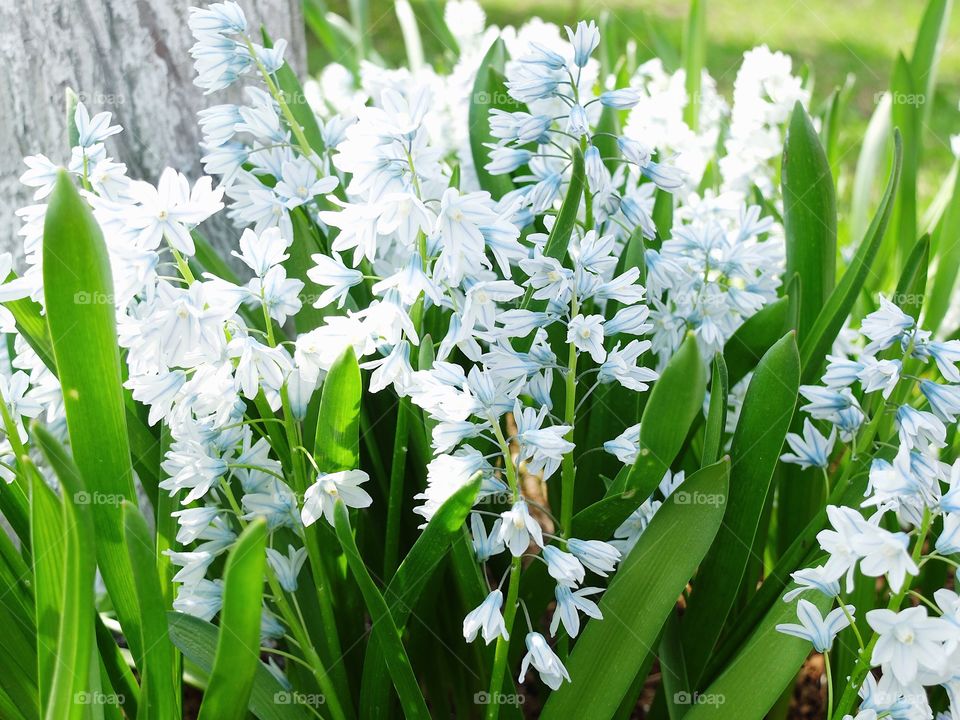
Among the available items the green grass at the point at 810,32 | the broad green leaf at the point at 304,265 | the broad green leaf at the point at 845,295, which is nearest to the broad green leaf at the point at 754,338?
the broad green leaf at the point at 845,295

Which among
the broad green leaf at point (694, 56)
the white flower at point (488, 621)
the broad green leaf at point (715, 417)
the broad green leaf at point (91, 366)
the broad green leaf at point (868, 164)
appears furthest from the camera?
the broad green leaf at point (868, 164)

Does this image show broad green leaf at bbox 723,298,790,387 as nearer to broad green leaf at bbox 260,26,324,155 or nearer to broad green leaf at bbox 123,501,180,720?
broad green leaf at bbox 260,26,324,155

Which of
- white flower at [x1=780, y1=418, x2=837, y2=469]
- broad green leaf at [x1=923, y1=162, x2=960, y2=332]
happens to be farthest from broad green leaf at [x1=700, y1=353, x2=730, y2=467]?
broad green leaf at [x1=923, y1=162, x2=960, y2=332]

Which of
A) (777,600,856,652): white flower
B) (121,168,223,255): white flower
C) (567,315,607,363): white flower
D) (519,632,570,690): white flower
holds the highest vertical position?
(121,168,223,255): white flower

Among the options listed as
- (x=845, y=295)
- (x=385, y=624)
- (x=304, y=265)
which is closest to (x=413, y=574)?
(x=385, y=624)

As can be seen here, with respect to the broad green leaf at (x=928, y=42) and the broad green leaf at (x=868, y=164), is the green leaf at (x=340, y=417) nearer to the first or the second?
the broad green leaf at (x=928, y=42)

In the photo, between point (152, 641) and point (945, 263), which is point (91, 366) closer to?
point (152, 641)

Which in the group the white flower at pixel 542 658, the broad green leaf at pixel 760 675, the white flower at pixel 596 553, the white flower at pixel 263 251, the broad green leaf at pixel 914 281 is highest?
the white flower at pixel 263 251
